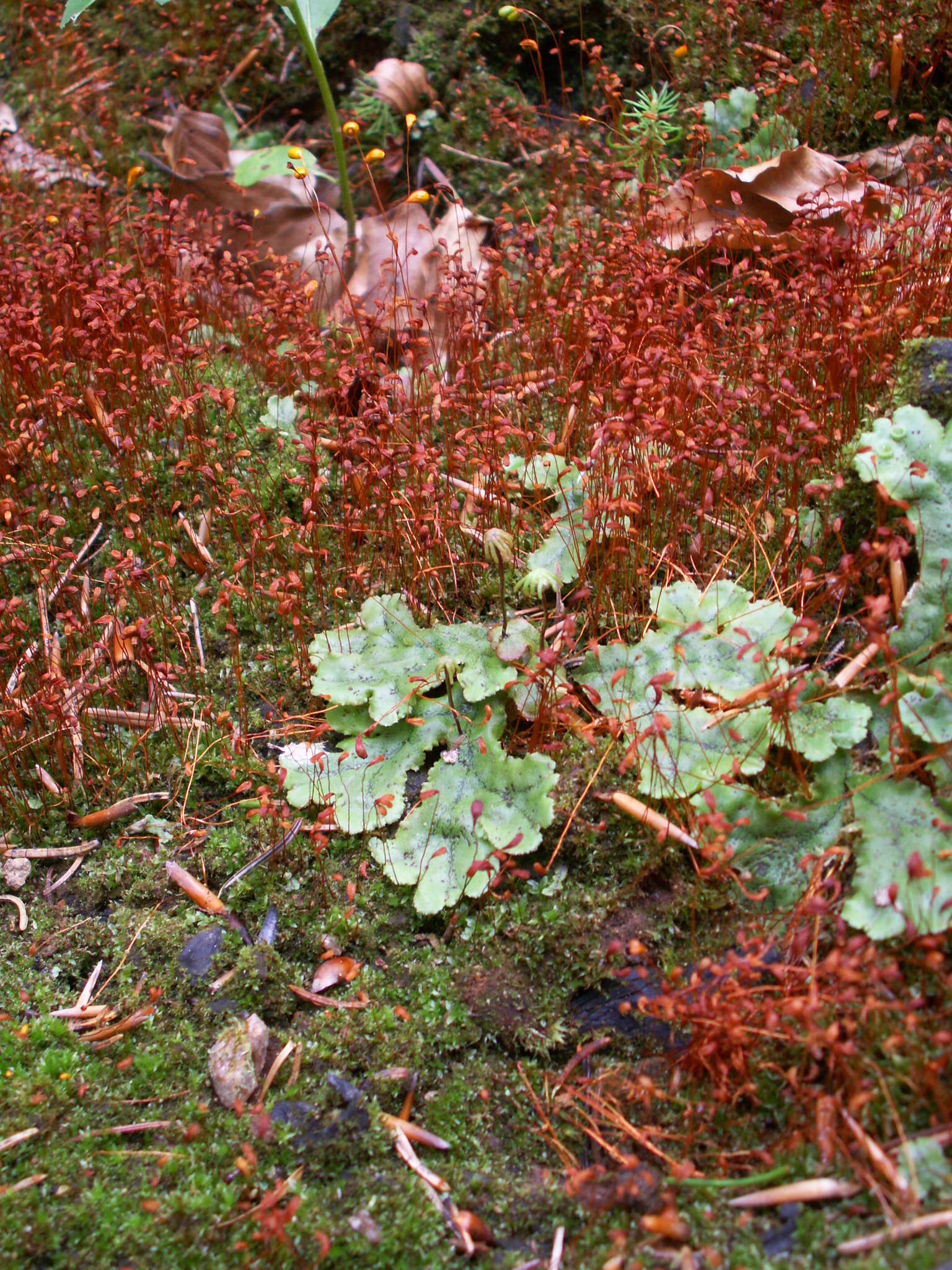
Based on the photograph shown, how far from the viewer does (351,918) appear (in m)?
2.41

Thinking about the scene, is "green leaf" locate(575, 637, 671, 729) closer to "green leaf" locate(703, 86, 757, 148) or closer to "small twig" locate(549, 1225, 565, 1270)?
"small twig" locate(549, 1225, 565, 1270)

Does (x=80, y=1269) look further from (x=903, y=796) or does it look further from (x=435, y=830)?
(x=903, y=796)

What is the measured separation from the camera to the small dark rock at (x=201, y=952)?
2.42 meters

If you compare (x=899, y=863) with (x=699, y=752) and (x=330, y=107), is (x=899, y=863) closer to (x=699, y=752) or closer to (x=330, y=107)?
(x=699, y=752)

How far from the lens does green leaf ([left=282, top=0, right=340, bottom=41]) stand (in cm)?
377

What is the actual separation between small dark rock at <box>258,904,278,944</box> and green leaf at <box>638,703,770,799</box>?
103 cm

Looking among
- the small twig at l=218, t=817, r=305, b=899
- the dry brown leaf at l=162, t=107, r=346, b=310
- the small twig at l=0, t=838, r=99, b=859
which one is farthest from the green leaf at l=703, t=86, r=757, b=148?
the small twig at l=0, t=838, r=99, b=859


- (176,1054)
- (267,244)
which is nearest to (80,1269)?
(176,1054)

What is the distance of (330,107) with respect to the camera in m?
3.96

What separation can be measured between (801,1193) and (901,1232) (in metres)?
0.19

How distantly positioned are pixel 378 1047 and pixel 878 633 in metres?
1.49

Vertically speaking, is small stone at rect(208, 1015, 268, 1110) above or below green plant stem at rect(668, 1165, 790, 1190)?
below

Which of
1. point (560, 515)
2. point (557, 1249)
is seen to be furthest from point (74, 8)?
point (557, 1249)

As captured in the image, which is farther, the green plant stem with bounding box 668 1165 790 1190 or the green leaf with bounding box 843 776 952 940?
the green leaf with bounding box 843 776 952 940
